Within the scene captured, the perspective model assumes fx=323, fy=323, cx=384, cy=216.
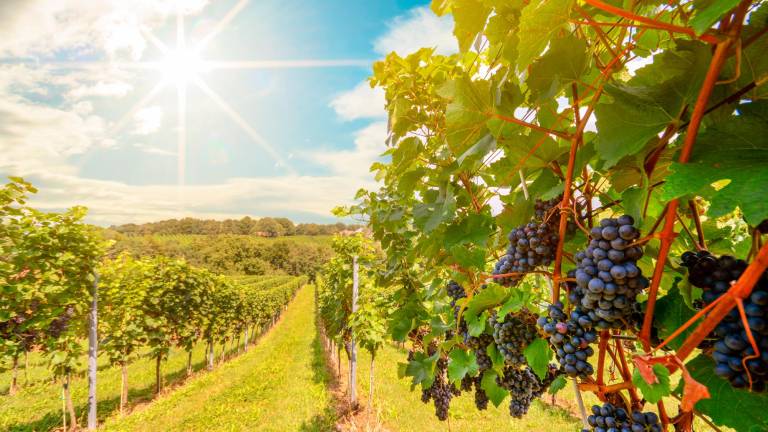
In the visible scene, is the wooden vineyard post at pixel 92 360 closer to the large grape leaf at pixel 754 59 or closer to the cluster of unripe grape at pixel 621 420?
the cluster of unripe grape at pixel 621 420

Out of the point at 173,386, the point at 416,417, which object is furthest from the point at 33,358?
the point at 416,417

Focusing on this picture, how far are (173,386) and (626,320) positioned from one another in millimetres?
18416

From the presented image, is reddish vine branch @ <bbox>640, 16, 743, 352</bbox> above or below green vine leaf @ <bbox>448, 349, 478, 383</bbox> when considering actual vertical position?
above

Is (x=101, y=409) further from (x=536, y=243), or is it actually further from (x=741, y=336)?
(x=741, y=336)

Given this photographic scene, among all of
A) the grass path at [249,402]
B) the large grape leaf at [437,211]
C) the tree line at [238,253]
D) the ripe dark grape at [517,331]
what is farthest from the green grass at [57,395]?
the tree line at [238,253]

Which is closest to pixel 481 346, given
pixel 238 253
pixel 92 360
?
pixel 92 360

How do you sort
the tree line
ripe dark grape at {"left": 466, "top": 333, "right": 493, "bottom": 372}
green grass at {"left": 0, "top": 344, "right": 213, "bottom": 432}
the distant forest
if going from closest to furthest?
ripe dark grape at {"left": 466, "top": 333, "right": 493, "bottom": 372} → green grass at {"left": 0, "top": 344, "right": 213, "bottom": 432} → the tree line → the distant forest

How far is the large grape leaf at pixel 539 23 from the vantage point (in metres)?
0.77

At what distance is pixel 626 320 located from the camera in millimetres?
857

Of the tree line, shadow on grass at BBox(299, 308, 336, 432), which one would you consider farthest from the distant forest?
shadow on grass at BBox(299, 308, 336, 432)

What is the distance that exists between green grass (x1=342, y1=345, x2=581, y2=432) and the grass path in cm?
171

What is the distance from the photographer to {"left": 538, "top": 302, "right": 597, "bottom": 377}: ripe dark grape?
860 millimetres

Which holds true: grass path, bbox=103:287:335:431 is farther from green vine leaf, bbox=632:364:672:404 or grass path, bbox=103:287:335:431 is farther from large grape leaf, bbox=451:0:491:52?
large grape leaf, bbox=451:0:491:52

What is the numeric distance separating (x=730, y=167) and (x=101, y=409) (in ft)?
53.6
